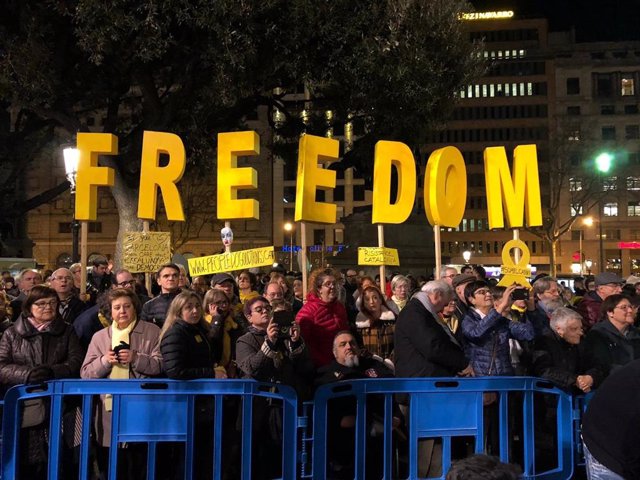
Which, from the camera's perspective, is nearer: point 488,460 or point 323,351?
point 488,460

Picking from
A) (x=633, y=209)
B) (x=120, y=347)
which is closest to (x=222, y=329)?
(x=120, y=347)

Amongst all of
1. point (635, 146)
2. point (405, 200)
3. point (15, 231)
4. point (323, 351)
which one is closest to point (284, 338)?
point (323, 351)

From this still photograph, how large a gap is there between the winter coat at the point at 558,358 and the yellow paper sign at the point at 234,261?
12.8ft

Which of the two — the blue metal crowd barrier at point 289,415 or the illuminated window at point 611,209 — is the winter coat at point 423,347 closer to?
the blue metal crowd barrier at point 289,415

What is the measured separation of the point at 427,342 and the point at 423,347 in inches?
2.2

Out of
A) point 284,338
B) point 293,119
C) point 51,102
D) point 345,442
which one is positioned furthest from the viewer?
point 293,119

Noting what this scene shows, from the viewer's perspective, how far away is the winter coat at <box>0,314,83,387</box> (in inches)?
201

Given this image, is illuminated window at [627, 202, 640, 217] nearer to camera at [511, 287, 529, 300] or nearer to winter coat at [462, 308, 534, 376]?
camera at [511, 287, 529, 300]

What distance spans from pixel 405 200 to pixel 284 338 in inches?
246

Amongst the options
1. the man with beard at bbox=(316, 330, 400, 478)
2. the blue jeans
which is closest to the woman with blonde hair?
the man with beard at bbox=(316, 330, 400, 478)

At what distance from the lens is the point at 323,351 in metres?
6.52

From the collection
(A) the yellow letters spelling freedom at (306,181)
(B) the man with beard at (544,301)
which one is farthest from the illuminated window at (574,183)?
(B) the man with beard at (544,301)

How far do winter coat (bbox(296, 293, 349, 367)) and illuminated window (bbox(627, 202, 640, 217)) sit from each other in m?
74.2

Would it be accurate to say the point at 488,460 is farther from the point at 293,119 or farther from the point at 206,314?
the point at 293,119
